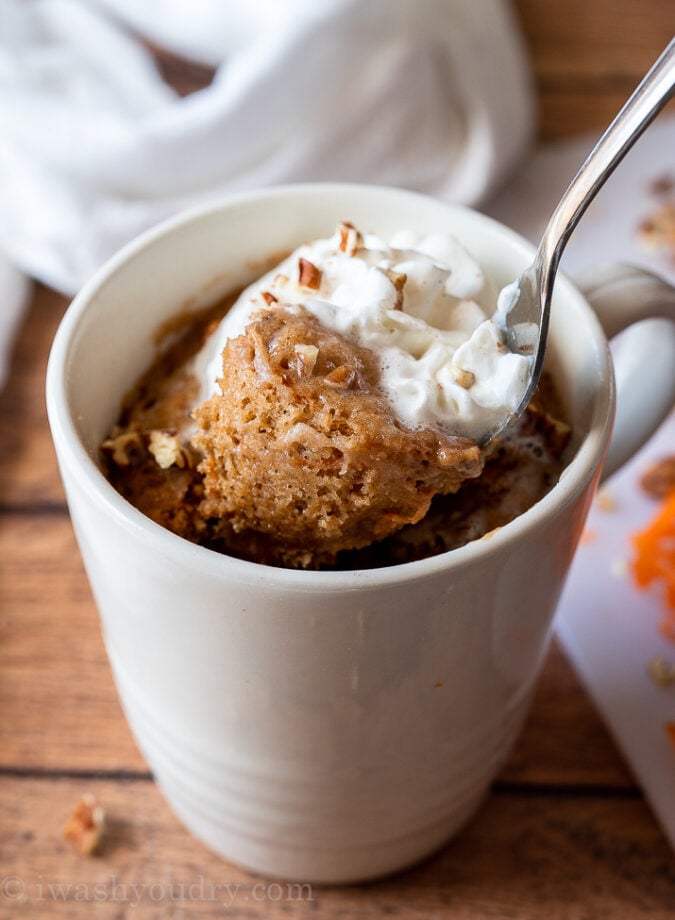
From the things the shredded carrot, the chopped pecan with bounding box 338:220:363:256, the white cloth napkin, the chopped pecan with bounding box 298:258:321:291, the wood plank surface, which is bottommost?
the wood plank surface

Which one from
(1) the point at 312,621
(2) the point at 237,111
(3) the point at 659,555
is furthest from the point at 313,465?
(2) the point at 237,111

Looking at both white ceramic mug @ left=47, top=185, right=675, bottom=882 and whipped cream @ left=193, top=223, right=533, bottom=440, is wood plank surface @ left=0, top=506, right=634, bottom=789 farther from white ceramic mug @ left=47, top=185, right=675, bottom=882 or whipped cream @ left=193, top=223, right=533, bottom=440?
whipped cream @ left=193, top=223, right=533, bottom=440

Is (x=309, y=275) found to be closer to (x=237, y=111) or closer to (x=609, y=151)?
(x=609, y=151)

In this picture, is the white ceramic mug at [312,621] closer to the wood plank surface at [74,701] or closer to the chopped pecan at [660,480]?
the wood plank surface at [74,701]

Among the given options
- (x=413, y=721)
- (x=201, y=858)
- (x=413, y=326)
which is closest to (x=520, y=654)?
(x=413, y=721)

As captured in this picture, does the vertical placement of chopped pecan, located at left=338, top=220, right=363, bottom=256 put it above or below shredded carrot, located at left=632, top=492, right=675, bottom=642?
above

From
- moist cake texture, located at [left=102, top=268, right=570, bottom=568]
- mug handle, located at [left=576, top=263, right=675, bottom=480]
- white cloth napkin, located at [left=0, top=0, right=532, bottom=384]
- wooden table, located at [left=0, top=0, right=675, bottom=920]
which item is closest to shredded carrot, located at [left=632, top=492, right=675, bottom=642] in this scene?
wooden table, located at [left=0, top=0, right=675, bottom=920]

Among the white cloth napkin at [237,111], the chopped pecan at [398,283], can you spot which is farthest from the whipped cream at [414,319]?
the white cloth napkin at [237,111]
